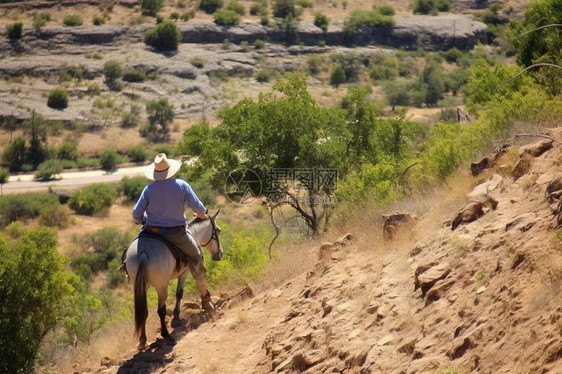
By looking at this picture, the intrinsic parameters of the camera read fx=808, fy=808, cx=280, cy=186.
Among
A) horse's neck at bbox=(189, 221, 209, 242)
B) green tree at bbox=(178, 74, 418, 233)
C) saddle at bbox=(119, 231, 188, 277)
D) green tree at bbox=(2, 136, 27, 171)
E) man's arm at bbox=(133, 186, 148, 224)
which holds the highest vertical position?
man's arm at bbox=(133, 186, 148, 224)

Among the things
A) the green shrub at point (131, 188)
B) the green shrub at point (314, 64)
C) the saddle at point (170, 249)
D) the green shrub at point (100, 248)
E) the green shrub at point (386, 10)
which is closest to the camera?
the saddle at point (170, 249)

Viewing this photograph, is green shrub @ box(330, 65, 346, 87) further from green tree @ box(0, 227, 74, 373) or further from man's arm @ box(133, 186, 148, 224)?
man's arm @ box(133, 186, 148, 224)

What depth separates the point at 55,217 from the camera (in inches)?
1815

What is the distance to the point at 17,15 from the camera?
8200 centimetres

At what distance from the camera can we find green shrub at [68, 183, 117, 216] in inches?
1908

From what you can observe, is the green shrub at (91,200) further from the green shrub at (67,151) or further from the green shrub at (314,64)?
the green shrub at (314,64)

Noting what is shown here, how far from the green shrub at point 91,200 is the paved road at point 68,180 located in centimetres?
224

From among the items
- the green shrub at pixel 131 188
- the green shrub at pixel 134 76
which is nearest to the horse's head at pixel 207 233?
the green shrub at pixel 131 188

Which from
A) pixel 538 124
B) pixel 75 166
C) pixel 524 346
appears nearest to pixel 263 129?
pixel 538 124

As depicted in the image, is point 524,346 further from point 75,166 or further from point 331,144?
point 75,166

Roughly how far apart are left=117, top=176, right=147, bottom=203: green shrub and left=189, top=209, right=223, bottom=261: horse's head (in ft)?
124

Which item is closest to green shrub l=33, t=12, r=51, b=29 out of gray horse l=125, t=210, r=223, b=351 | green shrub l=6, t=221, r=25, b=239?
green shrub l=6, t=221, r=25, b=239

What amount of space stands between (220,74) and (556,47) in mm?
55280

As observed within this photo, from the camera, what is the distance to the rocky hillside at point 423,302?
6.91m
